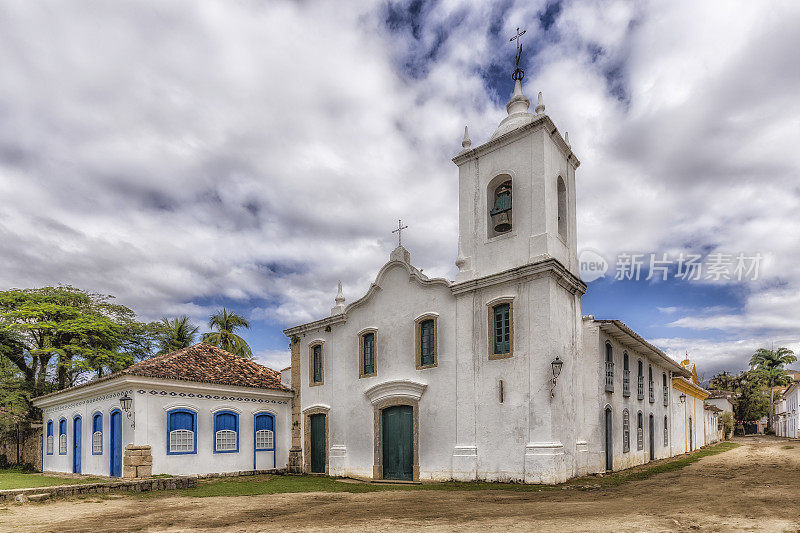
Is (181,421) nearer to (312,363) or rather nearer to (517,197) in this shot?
(312,363)

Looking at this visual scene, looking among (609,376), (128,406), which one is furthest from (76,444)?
(609,376)

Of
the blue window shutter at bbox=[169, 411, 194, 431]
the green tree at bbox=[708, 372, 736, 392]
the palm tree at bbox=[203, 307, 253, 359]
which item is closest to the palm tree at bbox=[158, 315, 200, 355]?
the palm tree at bbox=[203, 307, 253, 359]

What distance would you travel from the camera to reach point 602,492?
1274cm

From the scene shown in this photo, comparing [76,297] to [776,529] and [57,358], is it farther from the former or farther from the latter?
[776,529]

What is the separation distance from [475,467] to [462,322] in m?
4.03

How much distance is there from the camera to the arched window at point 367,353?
19.3 m

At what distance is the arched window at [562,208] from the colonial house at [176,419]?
11.8 metres

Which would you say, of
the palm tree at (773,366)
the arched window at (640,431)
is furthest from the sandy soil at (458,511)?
the palm tree at (773,366)

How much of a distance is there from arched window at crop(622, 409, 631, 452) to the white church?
0.10m

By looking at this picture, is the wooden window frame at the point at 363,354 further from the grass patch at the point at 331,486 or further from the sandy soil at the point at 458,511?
the sandy soil at the point at 458,511

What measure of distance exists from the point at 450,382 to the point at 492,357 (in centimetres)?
168

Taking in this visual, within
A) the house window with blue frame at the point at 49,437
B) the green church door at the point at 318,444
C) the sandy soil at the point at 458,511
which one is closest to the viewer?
the sandy soil at the point at 458,511

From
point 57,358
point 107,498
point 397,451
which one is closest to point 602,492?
point 397,451

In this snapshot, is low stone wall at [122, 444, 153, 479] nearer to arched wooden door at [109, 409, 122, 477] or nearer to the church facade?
arched wooden door at [109, 409, 122, 477]
